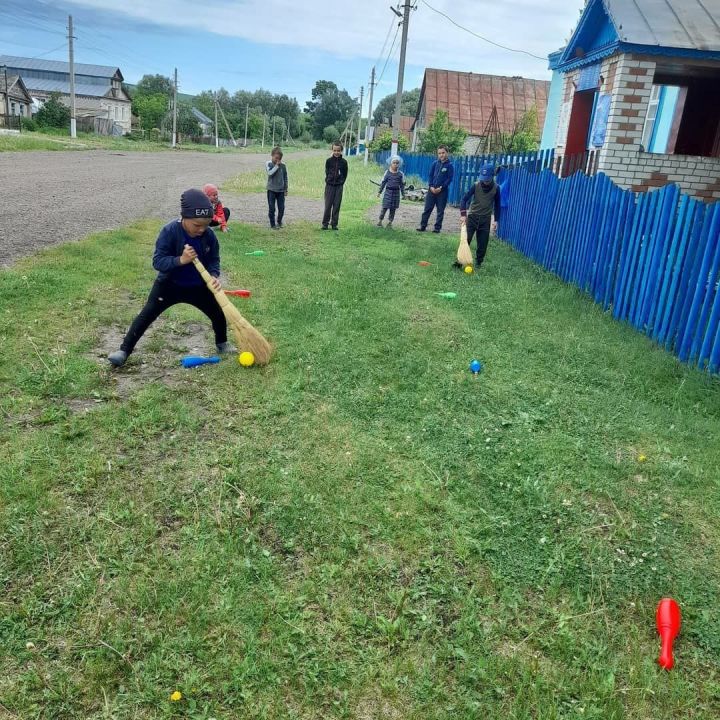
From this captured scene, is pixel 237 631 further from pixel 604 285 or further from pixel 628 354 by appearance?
pixel 604 285

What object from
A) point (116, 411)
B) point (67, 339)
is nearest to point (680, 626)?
point (116, 411)

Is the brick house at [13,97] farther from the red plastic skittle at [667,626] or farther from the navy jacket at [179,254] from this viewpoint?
the red plastic skittle at [667,626]

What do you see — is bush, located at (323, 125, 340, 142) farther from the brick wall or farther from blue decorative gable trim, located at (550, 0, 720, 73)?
the brick wall

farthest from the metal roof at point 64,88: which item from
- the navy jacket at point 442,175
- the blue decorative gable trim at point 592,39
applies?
the blue decorative gable trim at point 592,39

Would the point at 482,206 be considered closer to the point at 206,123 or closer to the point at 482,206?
the point at 482,206

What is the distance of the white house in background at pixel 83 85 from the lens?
72.9m

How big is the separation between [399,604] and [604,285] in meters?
6.15

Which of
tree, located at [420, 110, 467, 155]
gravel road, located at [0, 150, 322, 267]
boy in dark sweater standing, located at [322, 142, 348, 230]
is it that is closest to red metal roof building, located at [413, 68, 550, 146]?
tree, located at [420, 110, 467, 155]

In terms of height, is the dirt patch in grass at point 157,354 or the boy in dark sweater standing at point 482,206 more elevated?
the boy in dark sweater standing at point 482,206

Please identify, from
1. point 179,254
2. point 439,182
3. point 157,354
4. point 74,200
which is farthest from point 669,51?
point 74,200

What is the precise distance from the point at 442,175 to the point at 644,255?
6595mm

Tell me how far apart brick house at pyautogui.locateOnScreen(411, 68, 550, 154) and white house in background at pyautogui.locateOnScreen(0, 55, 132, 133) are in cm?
3913

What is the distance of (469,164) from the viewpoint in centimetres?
1952

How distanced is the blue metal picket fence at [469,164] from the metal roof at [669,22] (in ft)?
8.45
